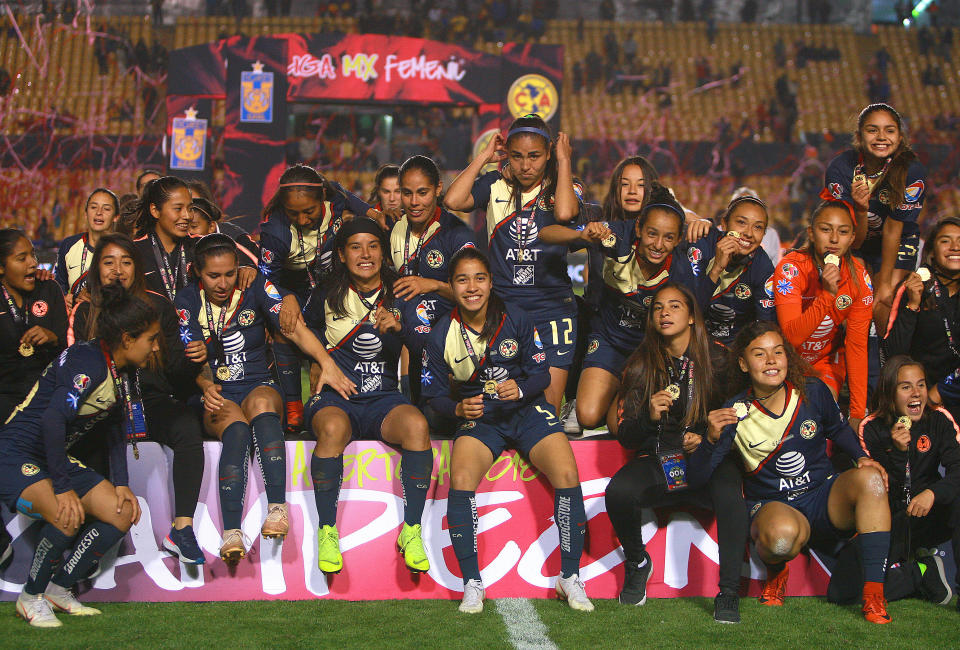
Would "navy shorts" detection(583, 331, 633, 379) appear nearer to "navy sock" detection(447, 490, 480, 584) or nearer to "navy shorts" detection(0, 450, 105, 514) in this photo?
"navy sock" detection(447, 490, 480, 584)

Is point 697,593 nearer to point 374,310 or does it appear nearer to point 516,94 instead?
point 374,310

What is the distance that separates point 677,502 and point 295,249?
2.40 meters

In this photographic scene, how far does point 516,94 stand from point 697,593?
1126 cm

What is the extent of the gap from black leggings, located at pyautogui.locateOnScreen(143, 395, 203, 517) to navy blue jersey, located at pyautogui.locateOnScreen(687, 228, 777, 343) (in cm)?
258

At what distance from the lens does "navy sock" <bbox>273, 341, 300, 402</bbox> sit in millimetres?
4668

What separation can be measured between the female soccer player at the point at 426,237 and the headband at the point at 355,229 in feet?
0.94

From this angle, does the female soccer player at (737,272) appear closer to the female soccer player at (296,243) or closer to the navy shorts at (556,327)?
the navy shorts at (556,327)

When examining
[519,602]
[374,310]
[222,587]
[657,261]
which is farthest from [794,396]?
[222,587]

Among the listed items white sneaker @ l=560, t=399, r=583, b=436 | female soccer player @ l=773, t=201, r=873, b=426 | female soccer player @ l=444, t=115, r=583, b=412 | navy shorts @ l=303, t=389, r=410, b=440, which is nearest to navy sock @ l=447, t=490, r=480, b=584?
navy shorts @ l=303, t=389, r=410, b=440

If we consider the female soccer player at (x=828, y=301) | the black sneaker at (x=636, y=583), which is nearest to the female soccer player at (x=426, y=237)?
the black sneaker at (x=636, y=583)

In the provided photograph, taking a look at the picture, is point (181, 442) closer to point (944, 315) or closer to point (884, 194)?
point (944, 315)

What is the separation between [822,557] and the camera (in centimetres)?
393

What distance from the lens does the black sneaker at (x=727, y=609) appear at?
3.50 m

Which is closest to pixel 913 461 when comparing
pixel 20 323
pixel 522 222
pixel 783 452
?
pixel 783 452
